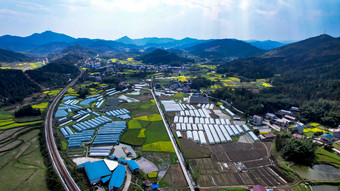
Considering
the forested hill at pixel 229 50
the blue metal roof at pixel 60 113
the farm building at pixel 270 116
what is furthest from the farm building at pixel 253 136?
the forested hill at pixel 229 50

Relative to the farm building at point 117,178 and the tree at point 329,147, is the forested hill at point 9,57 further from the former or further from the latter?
the tree at point 329,147

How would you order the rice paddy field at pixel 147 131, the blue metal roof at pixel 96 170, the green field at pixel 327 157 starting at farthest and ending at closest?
the rice paddy field at pixel 147 131
the green field at pixel 327 157
the blue metal roof at pixel 96 170

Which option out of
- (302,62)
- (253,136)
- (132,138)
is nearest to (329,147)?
(253,136)

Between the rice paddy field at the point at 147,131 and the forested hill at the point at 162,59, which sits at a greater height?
the forested hill at the point at 162,59

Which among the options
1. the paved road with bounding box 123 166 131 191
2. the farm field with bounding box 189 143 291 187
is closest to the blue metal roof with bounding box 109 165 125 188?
the paved road with bounding box 123 166 131 191

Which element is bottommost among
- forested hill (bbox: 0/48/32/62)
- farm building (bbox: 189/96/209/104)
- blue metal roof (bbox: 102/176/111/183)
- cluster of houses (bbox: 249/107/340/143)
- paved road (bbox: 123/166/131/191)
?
paved road (bbox: 123/166/131/191)

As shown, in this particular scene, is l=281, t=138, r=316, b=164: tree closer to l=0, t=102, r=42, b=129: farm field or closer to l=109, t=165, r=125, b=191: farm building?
l=109, t=165, r=125, b=191: farm building

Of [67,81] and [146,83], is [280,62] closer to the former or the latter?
[146,83]
